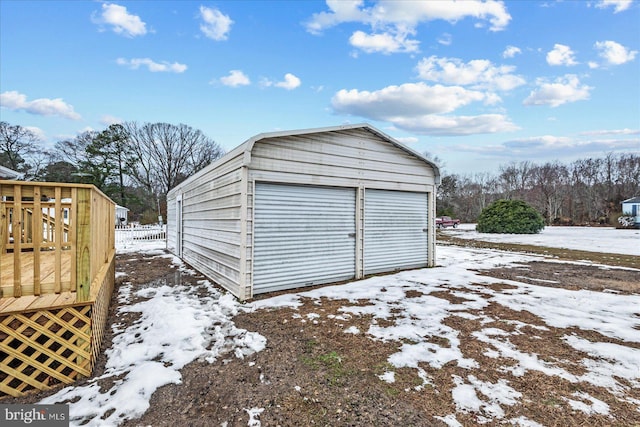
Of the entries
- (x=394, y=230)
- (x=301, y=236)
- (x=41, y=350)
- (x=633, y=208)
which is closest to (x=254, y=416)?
(x=41, y=350)

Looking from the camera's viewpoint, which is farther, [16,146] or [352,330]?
[16,146]

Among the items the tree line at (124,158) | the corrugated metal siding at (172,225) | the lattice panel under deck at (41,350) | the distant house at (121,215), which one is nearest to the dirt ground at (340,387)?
the lattice panel under deck at (41,350)

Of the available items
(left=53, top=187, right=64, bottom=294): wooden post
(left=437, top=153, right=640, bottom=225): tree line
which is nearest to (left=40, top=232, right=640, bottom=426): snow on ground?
(left=53, top=187, right=64, bottom=294): wooden post

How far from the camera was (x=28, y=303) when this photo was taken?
239 centimetres

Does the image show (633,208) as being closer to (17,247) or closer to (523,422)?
(523,422)

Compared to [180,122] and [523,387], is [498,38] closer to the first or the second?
[523,387]

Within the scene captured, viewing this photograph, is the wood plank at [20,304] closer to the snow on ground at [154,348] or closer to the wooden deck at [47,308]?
the wooden deck at [47,308]

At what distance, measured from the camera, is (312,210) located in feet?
18.5

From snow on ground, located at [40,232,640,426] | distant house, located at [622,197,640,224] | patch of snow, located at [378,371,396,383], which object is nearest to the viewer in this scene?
snow on ground, located at [40,232,640,426]

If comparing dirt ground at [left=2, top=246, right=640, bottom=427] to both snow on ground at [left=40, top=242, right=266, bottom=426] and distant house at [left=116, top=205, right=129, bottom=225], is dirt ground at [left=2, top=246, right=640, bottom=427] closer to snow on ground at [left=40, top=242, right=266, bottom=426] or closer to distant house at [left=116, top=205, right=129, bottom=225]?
snow on ground at [left=40, top=242, right=266, bottom=426]

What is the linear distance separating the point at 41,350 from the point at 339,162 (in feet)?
16.4

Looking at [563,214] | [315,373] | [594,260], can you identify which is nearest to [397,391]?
[315,373]

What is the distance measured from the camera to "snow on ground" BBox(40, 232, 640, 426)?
7.02ft

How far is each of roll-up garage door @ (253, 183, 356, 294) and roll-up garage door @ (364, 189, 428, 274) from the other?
1.71ft
